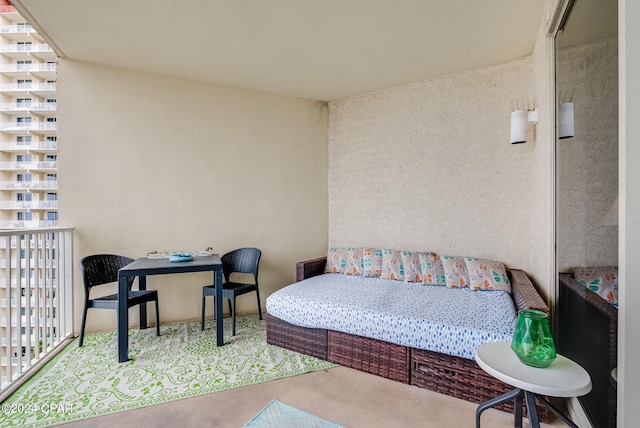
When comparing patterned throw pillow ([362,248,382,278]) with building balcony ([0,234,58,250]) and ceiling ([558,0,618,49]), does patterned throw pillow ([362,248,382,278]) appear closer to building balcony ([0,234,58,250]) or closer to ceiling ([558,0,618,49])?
ceiling ([558,0,618,49])

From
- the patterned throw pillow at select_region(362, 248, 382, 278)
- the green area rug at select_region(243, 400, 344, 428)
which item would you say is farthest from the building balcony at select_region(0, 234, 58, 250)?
the patterned throw pillow at select_region(362, 248, 382, 278)

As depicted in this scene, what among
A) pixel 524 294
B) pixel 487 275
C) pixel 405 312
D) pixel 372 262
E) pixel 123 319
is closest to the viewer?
pixel 524 294

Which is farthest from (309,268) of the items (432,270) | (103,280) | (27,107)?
(27,107)

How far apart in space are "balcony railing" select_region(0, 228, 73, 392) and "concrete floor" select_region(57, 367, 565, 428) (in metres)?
1.01

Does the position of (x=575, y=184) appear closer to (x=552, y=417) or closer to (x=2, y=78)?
(x=552, y=417)

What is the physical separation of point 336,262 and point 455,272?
4.30ft

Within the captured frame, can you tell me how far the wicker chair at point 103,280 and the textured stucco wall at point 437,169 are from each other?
90.9 inches

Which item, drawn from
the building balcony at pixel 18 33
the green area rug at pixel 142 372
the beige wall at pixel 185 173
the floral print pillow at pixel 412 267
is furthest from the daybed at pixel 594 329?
the building balcony at pixel 18 33

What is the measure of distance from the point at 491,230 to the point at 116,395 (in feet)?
11.4

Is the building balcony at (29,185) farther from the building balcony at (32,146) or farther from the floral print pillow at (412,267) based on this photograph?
the floral print pillow at (412,267)

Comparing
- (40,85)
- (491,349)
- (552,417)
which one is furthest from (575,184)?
(40,85)

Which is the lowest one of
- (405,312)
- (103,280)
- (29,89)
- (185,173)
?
A: (405,312)

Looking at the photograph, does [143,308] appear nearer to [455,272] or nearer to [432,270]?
[432,270]

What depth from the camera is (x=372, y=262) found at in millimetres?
3500
